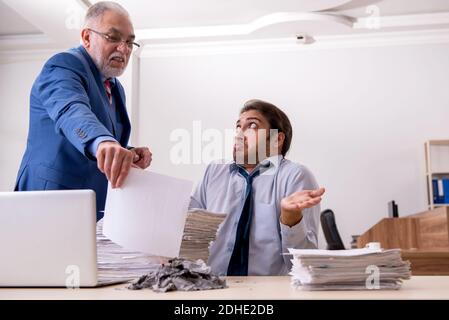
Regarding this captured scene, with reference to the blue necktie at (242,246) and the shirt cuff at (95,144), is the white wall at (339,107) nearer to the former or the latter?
the blue necktie at (242,246)

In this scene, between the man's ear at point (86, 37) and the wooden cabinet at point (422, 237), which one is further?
the wooden cabinet at point (422, 237)

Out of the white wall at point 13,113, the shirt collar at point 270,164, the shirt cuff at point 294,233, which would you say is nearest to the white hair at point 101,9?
A: the shirt collar at point 270,164

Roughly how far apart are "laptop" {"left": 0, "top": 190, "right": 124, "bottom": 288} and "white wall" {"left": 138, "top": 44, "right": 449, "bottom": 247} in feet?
15.5

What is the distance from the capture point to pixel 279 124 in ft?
6.07

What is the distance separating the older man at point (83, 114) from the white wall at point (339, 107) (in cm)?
395

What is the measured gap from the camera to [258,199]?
1.62 metres

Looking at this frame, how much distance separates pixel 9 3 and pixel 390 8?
363 cm

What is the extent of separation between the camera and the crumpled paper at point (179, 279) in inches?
32.3

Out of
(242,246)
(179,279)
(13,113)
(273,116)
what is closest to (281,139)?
(273,116)

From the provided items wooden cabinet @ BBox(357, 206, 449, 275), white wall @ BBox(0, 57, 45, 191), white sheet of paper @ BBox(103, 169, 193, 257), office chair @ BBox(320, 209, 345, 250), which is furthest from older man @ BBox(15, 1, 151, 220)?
white wall @ BBox(0, 57, 45, 191)

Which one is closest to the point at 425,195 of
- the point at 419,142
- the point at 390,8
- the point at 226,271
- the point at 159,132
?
the point at 419,142

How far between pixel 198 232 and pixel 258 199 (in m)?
0.40
